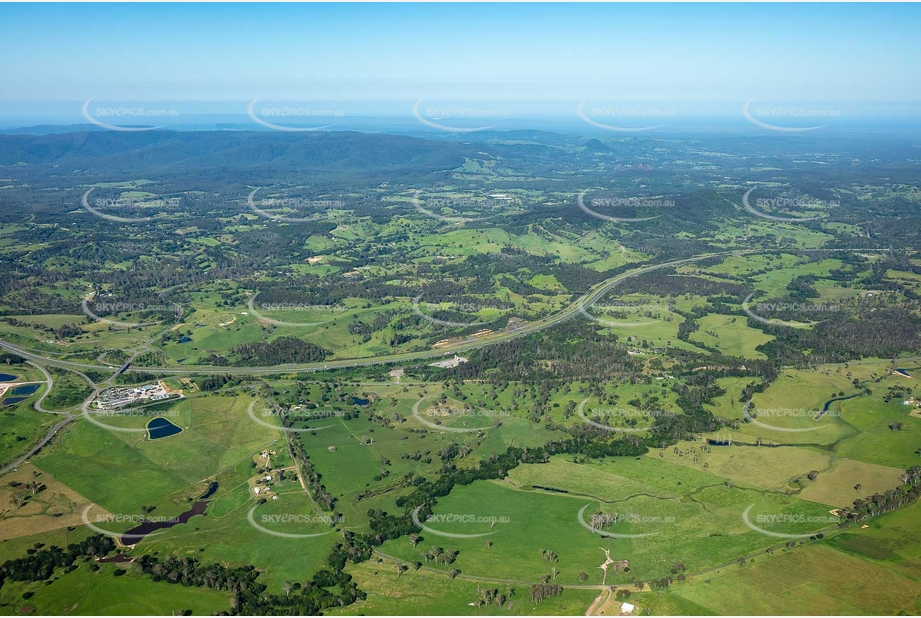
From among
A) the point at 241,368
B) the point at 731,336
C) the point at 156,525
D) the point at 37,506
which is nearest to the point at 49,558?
the point at 156,525

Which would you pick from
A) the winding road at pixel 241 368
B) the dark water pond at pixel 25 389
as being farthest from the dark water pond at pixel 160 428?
the dark water pond at pixel 25 389

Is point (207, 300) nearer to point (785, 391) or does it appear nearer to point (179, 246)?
point (179, 246)

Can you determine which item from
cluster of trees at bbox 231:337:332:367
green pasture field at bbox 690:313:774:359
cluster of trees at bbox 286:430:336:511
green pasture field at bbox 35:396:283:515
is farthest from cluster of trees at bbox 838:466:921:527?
cluster of trees at bbox 231:337:332:367

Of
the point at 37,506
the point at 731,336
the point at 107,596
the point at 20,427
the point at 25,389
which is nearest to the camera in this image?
the point at 107,596

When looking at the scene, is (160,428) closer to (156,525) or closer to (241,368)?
(241,368)

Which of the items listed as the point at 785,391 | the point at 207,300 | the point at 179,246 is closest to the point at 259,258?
the point at 179,246

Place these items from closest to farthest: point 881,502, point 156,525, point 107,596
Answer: point 107,596, point 156,525, point 881,502

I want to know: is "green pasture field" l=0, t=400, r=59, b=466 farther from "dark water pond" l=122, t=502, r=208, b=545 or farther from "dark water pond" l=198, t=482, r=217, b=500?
"dark water pond" l=198, t=482, r=217, b=500
